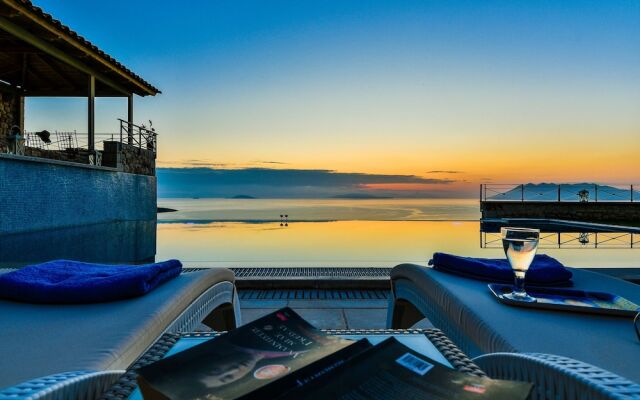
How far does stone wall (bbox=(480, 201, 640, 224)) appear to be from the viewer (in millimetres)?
12055

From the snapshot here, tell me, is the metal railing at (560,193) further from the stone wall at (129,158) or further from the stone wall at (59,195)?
the stone wall at (59,195)

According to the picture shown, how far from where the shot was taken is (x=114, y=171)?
7.78 metres

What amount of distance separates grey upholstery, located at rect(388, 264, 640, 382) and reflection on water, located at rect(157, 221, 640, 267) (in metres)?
2.50

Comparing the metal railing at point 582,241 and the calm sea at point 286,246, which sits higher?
the metal railing at point 582,241

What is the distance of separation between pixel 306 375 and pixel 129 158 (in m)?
9.11

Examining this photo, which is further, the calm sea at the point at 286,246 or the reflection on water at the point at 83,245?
the reflection on water at the point at 83,245

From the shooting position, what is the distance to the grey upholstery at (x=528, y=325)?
842mm

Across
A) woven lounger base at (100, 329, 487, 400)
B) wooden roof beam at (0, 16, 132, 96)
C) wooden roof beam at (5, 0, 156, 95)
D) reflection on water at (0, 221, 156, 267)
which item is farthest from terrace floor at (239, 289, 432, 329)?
wooden roof beam at (0, 16, 132, 96)

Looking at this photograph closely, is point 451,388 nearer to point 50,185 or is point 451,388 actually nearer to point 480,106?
point 50,185

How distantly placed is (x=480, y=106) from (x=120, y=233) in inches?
328

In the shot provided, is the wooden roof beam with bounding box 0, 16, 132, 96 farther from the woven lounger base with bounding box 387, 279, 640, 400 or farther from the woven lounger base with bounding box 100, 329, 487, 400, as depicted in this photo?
the woven lounger base with bounding box 387, 279, 640, 400

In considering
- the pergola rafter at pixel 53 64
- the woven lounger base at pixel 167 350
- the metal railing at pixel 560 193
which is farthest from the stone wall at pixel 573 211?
the woven lounger base at pixel 167 350

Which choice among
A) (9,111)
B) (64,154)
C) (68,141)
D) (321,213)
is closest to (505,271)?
(64,154)

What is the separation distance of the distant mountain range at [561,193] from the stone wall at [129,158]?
9.31m
